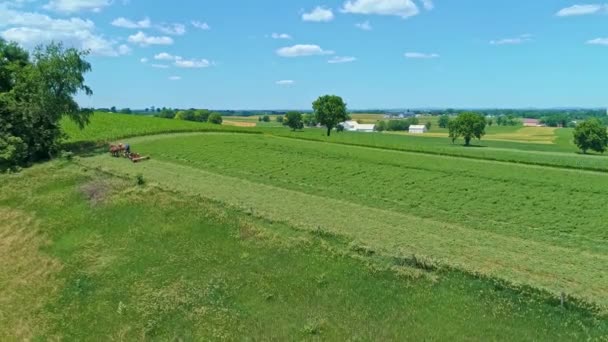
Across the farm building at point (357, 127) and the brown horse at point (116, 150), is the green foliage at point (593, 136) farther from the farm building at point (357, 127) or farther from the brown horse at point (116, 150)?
the farm building at point (357, 127)

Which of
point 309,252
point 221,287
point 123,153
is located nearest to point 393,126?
point 123,153

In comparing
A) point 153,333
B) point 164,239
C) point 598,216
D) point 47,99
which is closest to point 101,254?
point 164,239

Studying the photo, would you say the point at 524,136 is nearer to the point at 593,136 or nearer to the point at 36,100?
the point at 593,136

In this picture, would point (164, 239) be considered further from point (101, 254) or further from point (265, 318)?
point (265, 318)

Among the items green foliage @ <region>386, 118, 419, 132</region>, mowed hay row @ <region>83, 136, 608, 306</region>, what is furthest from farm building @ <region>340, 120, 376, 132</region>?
mowed hay row @ <region>83, 136, 608, 306</region>

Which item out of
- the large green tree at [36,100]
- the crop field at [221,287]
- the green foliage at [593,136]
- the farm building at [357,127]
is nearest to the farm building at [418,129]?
the farm building at [357,127]

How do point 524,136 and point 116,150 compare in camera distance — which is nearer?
point 116,150
